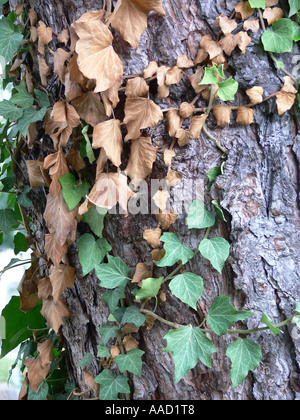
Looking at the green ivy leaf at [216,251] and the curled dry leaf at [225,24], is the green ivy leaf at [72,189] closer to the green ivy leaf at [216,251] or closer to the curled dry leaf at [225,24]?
the green ivy leaf at [216,251]

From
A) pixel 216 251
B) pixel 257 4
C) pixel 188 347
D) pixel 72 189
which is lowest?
pixel 188 347

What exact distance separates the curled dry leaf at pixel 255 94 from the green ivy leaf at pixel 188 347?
0.45 meters

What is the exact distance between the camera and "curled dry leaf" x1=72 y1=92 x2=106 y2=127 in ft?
2.17

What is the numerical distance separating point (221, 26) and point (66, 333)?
2.49ft

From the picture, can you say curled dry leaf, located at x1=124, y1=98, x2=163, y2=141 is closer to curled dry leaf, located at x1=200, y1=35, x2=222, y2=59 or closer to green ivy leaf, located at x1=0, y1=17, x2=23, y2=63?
curled dry leaf, located at x1=200, y1=35, x2=222, y2=59

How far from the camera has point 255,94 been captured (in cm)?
67

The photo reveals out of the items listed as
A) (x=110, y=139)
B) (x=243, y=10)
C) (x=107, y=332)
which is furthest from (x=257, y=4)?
(x=107, y=332)

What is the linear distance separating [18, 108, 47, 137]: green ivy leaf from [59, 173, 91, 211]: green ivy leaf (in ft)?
0.46

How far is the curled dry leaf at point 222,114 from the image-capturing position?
67 centimetres

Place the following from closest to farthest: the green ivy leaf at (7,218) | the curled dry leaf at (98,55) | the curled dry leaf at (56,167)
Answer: the curled dry leaf at (98,55) → the curled dry leaf at (56,167) → the green ivy leaf at (7,218)

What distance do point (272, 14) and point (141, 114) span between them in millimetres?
324

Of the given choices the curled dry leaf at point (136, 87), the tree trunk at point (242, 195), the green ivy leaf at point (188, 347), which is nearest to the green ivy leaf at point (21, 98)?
the tree trunk at point (242, 195)

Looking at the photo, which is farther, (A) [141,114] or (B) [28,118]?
(B) [28,118]

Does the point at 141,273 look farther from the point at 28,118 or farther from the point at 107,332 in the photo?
the point at 28,118
